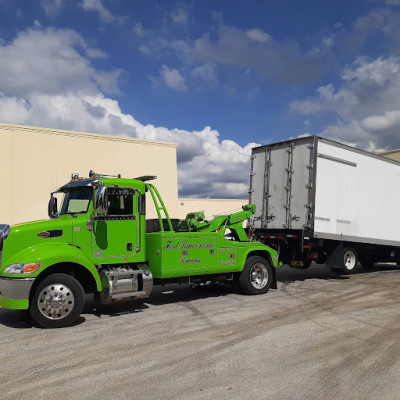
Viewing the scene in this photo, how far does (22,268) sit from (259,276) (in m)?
5.43

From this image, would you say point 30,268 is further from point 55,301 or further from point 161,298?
point 161,298

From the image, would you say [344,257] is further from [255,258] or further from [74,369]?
[74,369]

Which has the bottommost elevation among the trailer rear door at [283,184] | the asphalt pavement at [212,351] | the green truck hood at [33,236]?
the asphalt pavement at [212,351]

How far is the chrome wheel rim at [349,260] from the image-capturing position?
1165cm

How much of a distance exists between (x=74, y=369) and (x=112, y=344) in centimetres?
100

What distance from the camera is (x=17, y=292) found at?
634 cm

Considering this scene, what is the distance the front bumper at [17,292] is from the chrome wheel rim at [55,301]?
0.77 ft

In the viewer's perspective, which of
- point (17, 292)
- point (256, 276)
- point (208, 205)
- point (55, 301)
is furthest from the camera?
point (208, 205)

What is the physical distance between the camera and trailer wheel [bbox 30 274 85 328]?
21.4 feet

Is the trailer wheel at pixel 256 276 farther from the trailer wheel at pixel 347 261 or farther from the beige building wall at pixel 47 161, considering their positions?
the beige building wall at pixel 47 161

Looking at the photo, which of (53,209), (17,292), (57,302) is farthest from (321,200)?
(17,292)

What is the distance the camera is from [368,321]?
7012 mm

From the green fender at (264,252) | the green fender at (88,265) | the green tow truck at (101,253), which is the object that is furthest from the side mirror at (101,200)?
the green fender at (264,252)

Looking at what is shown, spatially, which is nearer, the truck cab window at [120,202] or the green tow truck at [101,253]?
the green tow truck at [101,253]
